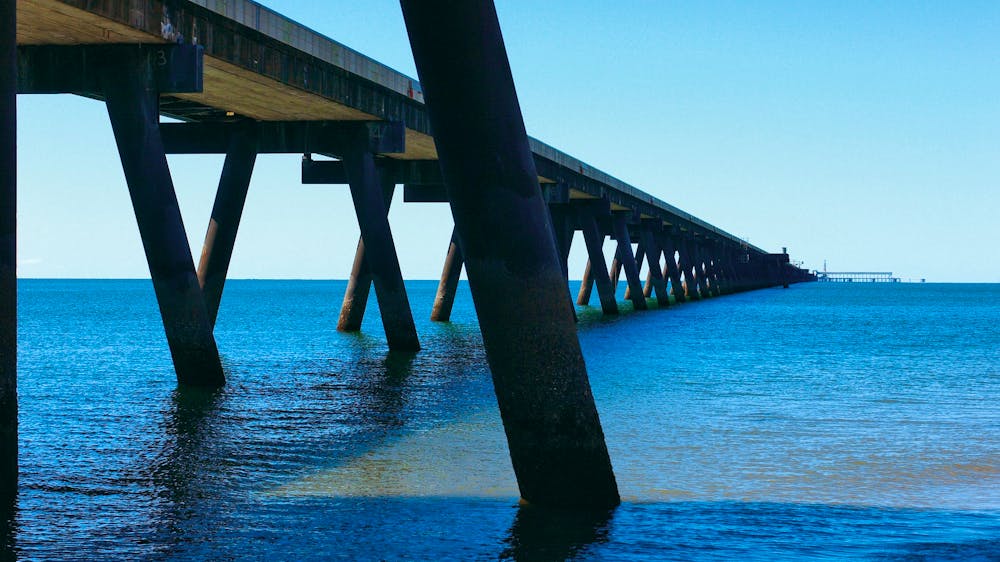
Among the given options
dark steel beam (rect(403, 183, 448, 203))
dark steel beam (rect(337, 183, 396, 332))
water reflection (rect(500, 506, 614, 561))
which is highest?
dark steel beam (rect(403, 183, 448, 203))

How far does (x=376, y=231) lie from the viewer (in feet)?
98.4

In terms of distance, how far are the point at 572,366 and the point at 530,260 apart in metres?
0.93

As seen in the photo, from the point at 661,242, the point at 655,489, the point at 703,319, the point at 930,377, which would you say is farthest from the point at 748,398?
the point at 661,242

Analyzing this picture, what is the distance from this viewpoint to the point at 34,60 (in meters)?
21.4

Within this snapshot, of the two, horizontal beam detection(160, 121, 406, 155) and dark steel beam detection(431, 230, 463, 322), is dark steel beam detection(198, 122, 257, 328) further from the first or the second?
dark steel beam detection(431, 230, 463, 322)

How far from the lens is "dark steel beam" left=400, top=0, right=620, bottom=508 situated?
9.27 m

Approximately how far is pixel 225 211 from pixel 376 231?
4183 millimetres

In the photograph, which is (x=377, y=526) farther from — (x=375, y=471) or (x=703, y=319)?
(x=703, y=319)

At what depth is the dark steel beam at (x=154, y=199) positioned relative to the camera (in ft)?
66.5

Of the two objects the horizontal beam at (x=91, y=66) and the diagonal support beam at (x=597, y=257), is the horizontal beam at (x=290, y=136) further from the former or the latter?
the diagonal support beam at (x=597, y=257)

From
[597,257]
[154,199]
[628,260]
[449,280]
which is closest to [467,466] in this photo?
[154,199]

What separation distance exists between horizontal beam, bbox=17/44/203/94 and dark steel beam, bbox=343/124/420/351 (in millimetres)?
→ 9521

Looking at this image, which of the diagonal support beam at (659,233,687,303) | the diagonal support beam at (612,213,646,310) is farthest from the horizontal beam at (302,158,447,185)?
the diagonal support beam at (659,233,687,303)

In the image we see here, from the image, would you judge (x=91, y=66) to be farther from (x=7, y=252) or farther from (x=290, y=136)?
(x=7, y=252)
